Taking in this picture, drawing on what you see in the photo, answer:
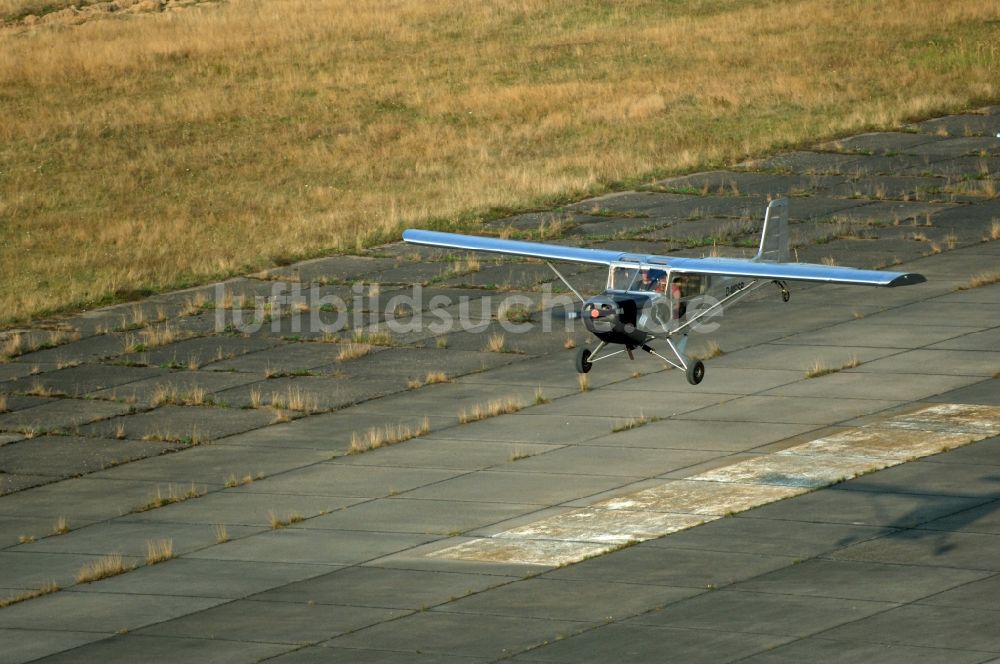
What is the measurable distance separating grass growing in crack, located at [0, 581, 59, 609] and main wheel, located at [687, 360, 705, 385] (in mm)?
9780

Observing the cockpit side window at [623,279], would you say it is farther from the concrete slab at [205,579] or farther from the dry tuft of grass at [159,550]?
the dry tuft of grass at [159,550]

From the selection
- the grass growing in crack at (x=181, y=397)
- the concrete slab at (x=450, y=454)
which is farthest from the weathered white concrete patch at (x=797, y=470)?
the grass growing in crack at (x=181, y=397)

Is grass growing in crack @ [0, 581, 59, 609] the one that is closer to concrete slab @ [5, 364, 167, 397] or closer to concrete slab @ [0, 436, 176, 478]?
concrete slab @ [0, 436, 176, 478]

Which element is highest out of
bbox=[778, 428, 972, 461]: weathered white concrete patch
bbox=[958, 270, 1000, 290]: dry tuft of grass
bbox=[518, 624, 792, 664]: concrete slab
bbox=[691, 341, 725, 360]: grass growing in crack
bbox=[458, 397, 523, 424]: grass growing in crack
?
bbox=[958, 270, 1000, 290]: dry tuft of grass

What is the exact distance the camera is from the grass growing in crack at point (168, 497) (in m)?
28.7

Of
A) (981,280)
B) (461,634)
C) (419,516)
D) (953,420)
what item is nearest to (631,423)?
(953,420)

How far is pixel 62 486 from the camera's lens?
30125 mm

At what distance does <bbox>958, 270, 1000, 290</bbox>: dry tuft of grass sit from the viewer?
41.1m

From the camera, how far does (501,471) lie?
96.3 ft

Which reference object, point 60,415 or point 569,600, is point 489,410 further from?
point 569,600

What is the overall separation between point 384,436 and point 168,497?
4.48m

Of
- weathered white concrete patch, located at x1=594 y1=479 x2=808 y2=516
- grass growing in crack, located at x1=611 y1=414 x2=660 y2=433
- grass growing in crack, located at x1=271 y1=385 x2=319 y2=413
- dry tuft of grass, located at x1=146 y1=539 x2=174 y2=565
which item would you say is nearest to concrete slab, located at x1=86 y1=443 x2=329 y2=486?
grass growing in crack, located at x1=271 y1=385 x2=319 y2=413

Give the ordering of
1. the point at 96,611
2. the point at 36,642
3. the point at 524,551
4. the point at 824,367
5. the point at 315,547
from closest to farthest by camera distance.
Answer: the point at 36,642 → the point at 96,611 → the point at 524,551 → the point at 315,547 → the point at 824,367

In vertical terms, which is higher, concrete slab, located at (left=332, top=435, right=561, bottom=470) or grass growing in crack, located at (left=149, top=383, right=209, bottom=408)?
grass growing in crack, located at (left=149, top=383, right=209, bottom=408)
